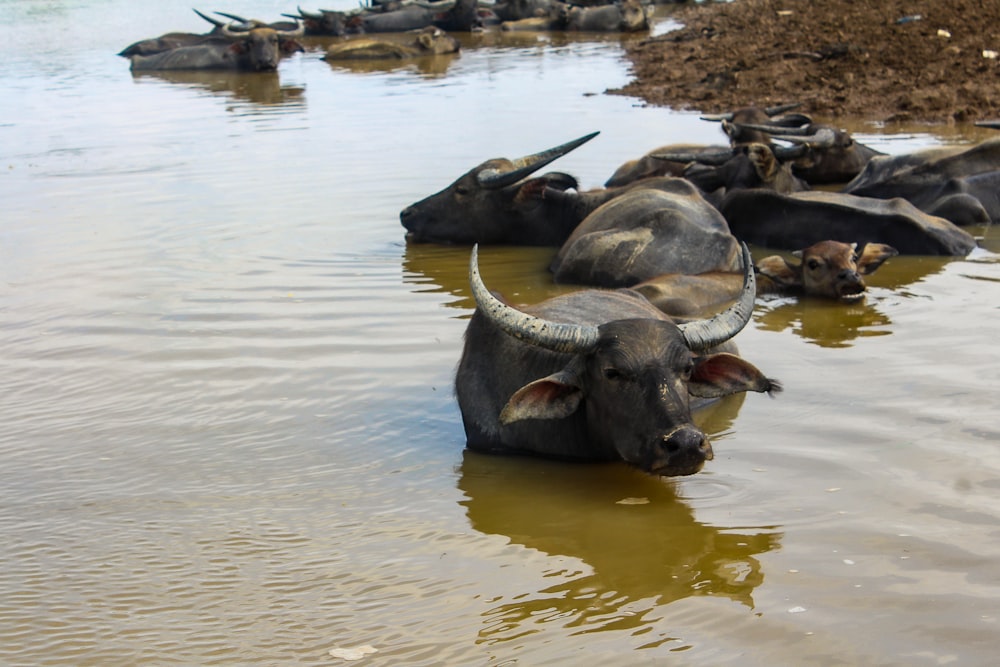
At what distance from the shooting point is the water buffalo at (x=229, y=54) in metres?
22.5

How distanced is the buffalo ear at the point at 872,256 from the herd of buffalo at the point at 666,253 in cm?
1

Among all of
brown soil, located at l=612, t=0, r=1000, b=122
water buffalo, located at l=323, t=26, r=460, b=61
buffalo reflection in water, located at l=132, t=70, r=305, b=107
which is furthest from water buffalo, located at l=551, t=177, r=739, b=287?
water buffalo, located at l=323, t=26, r=460, b=61

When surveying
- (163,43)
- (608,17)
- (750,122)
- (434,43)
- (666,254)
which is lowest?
(666,254)

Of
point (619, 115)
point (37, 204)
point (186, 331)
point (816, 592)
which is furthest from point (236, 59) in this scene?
point (816, 592)

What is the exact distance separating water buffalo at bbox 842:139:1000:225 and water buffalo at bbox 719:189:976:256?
1.26 ft

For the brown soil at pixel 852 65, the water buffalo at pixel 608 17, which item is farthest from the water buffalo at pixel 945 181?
the water buffalo at pixel 608 17

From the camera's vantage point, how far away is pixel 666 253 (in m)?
7.59

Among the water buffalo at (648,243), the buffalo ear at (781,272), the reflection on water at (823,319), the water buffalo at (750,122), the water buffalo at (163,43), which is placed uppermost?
the water buffalo at (163,43)

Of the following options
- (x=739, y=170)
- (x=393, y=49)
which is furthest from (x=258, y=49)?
(x=739, y=170)

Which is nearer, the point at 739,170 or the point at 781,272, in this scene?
the point at 781,272

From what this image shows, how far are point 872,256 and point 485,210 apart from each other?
125 inches

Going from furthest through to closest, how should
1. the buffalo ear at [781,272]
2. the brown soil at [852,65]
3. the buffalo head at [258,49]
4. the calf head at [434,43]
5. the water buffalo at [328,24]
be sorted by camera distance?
the water buffalo at [328,24], the calf head at [434,43], the buffalo head at [258,49], the brown soil at [852,65], the buffalo ear at [781,272]

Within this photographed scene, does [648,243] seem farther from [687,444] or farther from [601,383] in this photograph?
[687,444]

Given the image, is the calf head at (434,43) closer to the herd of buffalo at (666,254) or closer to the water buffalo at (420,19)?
the water buffalo at (420,19)
